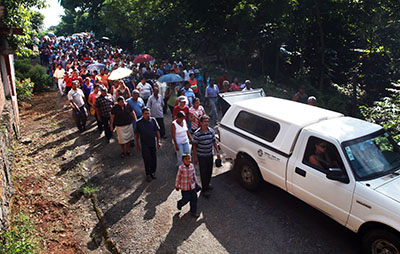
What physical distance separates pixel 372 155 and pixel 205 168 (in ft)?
10.2

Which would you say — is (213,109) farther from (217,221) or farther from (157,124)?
(217,221)

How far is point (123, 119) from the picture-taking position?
8.10 meters

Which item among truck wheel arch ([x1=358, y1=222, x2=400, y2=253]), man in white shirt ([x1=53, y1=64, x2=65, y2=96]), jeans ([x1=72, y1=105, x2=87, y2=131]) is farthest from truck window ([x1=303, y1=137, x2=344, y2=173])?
man in white shirt ([x1=53, y1=64, x2=65, y2=96])

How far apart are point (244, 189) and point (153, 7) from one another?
1779 centimetres

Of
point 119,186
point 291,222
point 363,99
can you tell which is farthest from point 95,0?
point 291,222

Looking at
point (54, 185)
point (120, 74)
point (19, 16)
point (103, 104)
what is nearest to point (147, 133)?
point (54, 185)

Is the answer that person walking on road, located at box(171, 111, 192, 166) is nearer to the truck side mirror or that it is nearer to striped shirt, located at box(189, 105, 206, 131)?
striped shirt, located at box(189, 105, 206, 131)

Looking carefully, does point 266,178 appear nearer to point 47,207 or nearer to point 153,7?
point 47,207

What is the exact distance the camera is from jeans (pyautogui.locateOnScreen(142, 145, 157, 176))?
6.89 meters

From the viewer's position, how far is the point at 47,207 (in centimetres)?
633

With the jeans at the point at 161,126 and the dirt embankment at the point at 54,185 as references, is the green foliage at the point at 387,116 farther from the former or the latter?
the dirt embankment at the point at 54,185

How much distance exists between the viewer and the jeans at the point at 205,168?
6207mm

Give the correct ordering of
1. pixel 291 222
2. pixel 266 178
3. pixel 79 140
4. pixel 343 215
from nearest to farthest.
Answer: pixel 343 215 < pixel 291 222 < pixel 266 178 < pixel 79 140

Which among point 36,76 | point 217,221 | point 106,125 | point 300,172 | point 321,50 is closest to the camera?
point 300,172
